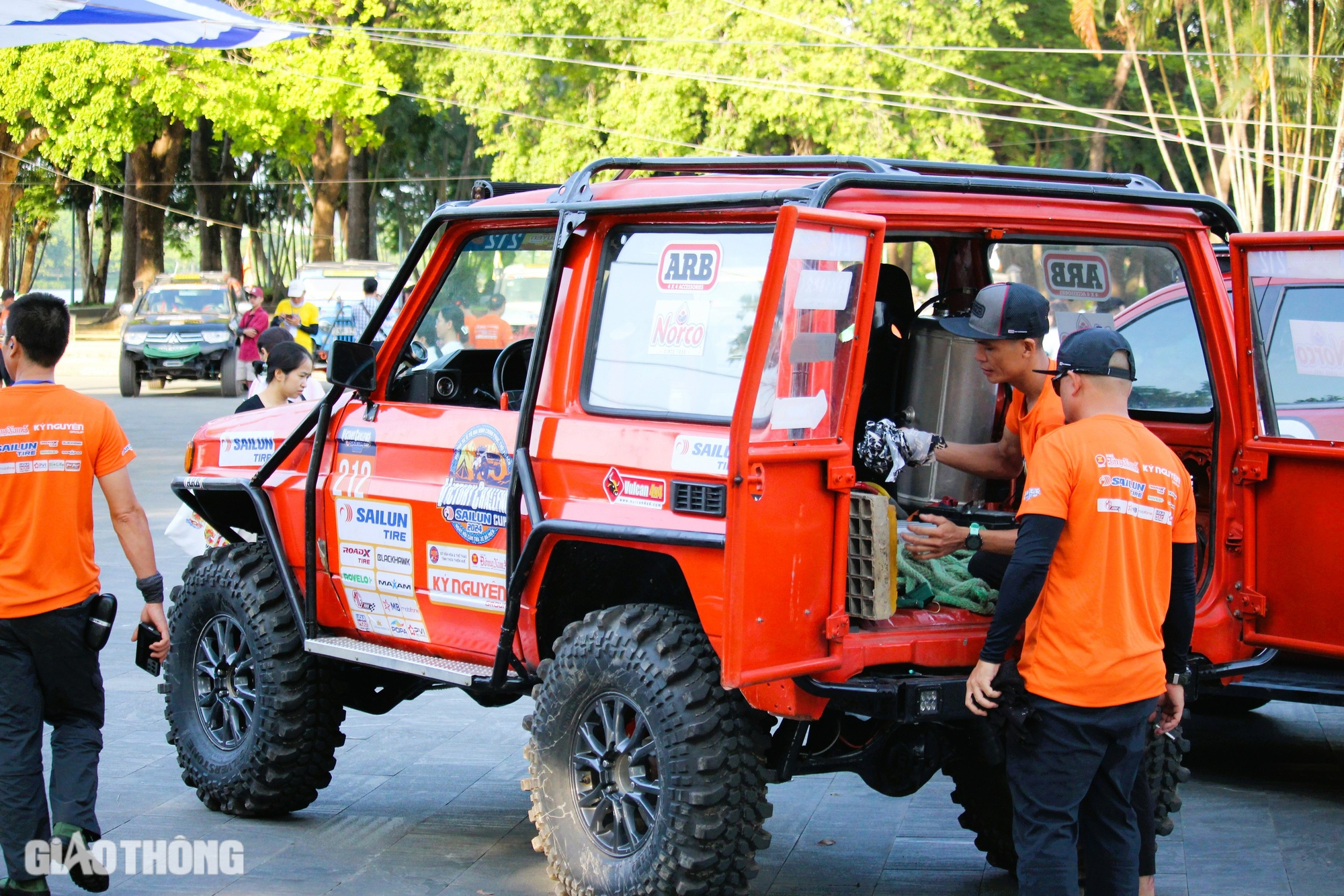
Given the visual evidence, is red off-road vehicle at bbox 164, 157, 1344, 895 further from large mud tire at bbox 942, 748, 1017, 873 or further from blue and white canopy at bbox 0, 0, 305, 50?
blue and white canopy at bbox 0, 0, 305, 50

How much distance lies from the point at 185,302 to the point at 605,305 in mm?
23573

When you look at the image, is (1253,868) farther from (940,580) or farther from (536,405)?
(536,405)

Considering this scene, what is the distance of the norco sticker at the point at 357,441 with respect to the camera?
5383 mm

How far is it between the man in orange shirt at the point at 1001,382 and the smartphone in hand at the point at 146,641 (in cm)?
247

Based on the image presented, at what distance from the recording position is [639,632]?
4.35 metres

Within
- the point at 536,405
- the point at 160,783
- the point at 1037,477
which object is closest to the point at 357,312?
the point at 160,783

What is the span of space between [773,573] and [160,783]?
3.44 metres

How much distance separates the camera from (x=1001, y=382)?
4891mm

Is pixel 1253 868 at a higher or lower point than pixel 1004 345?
lower

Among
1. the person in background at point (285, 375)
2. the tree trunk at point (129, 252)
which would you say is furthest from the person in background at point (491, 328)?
the tree trunk at point (129, 252)

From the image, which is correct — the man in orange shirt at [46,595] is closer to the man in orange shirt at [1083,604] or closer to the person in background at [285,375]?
the person in background at [285,375]

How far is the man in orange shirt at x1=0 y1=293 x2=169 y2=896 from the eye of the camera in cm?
468

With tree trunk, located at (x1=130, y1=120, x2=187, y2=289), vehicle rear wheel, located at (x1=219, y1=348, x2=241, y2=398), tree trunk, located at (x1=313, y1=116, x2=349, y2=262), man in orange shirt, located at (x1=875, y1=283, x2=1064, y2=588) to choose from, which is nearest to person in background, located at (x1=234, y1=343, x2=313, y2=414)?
man in orange shirt, located at (x1=875, y1=283, x2=1064, y2=588)

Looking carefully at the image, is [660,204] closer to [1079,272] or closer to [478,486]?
[478,486]
